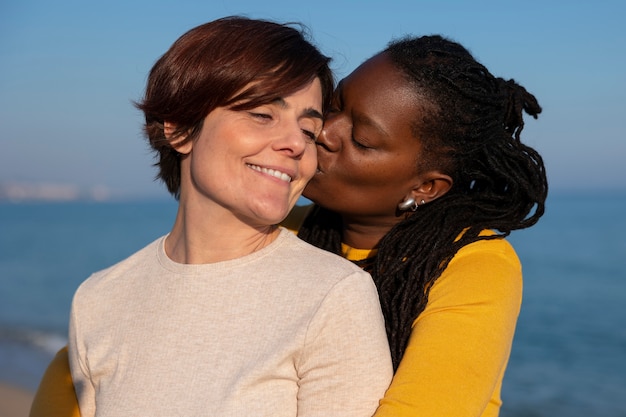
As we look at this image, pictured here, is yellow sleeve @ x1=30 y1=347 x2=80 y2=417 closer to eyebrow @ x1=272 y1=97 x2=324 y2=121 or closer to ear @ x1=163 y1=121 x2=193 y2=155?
ear @ x1=163 y1=121 x2=193 y2=155

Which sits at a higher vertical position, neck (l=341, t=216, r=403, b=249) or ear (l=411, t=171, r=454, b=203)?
ear (l=411, t=171, r=454, b=203)

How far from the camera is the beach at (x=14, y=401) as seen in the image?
7.97 metres

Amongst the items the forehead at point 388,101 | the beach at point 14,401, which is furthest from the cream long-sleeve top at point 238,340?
the beach at point 14,401

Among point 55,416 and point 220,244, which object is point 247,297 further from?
point 55,416

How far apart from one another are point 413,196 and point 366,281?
2.66 feet

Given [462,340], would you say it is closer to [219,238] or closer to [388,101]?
[219,238]

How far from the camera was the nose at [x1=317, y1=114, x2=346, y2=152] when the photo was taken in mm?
2854

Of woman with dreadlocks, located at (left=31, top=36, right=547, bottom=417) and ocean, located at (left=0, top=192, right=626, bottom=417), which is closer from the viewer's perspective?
woman with dreadlocks, located at (left=31, top=36, right=547, bottom=417)

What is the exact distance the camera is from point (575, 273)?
21.0m

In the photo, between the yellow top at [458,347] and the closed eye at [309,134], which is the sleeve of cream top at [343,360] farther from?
the closed eye at [309,134]

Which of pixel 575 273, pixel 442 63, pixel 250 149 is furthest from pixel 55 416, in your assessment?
pixel 575 273

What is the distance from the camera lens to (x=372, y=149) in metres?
2.87

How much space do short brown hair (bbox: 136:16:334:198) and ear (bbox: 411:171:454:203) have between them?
69 centimetres

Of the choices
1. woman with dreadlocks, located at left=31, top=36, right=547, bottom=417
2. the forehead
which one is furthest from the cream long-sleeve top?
the forehead
